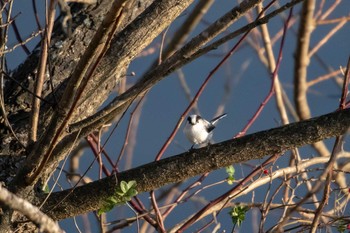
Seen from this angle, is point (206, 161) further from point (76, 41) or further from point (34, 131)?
point (76, 41)

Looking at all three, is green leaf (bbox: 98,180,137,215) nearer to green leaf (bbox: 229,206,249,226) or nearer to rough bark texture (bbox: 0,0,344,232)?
rough bark texture (bbox: 0,0,344,232)

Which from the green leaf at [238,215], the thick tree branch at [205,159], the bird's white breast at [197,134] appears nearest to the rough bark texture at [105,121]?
the thick tree branch at [205,159]

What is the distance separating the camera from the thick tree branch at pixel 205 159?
1.42m

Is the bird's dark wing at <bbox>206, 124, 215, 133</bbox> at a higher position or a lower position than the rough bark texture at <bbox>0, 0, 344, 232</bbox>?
higher

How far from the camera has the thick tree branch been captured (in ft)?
4.65

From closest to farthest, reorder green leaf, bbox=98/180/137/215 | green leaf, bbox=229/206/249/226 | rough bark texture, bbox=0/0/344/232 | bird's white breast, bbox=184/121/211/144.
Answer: rough bark texture, bbox=0/0/344/232
green leaf, bbox=98/180/137/215
green leaf, bbox=229/206/249/226
bird's white breast, bbox=184/121/211/144

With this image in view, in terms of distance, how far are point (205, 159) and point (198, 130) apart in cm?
123

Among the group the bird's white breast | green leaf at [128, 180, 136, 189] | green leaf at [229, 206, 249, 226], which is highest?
the bird's white breast

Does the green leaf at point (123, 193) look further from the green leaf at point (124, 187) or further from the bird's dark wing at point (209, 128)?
the bird's dark wing at point (209, 128)

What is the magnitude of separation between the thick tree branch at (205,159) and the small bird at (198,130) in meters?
1.12

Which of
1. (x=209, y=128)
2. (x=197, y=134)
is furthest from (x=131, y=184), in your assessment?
(x=209, y=128)

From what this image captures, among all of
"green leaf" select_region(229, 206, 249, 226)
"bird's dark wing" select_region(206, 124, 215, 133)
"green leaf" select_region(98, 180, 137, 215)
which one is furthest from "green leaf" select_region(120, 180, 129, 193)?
"bird's dark wing" select_region(206, 124, 215, 133)

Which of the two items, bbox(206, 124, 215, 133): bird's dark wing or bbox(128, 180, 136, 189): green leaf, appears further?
bbox(206, 124, 215, 133): bird's dark wing

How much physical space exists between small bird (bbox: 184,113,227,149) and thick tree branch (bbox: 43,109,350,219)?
112cm
